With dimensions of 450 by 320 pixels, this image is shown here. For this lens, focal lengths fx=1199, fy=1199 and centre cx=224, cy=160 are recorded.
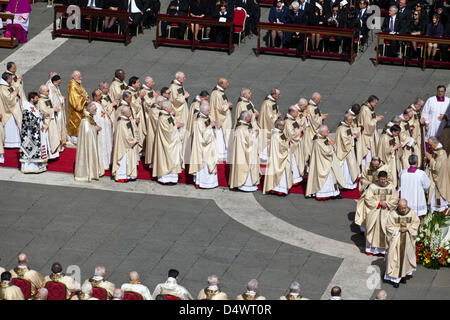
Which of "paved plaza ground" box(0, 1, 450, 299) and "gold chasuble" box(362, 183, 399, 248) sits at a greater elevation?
"gold chasuble" box(362, 183, 399, 248)

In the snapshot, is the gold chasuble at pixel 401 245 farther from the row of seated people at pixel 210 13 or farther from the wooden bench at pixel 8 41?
the wooden bench at pixel 8 41

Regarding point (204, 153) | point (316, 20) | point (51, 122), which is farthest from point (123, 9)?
point (204, 153)

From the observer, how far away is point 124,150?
28062 mm

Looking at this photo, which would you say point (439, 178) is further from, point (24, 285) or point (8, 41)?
point (8, 41)

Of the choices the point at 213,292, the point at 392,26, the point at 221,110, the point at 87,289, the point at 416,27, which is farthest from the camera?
the point at 392,26

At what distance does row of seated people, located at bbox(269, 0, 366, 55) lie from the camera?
34906 mm

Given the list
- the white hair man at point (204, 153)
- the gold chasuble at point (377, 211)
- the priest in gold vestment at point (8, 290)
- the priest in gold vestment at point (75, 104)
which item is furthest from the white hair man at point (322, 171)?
the priest in gold vestment at point (8, 290)

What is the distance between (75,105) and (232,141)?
4.20 meters

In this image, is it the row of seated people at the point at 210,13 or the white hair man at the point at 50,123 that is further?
the row of seated people at the point at 210,13

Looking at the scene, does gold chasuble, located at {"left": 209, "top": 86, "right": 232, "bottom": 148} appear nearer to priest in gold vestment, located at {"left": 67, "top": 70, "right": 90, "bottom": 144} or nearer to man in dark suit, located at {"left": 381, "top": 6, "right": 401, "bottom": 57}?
priest in gold vestment, located at {"left": 67, "top": 70, "right": 90, "bottom": 144}

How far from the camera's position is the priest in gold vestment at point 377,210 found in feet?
81.1

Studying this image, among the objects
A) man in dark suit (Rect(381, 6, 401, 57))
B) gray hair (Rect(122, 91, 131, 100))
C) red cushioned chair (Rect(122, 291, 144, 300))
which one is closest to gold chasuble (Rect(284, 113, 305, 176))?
gray hair (Rect(122, 91, 131, 100))

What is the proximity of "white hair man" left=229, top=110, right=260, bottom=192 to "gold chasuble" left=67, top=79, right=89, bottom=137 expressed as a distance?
4540 mm

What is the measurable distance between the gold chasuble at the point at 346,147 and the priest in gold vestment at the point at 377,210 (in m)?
2.83
